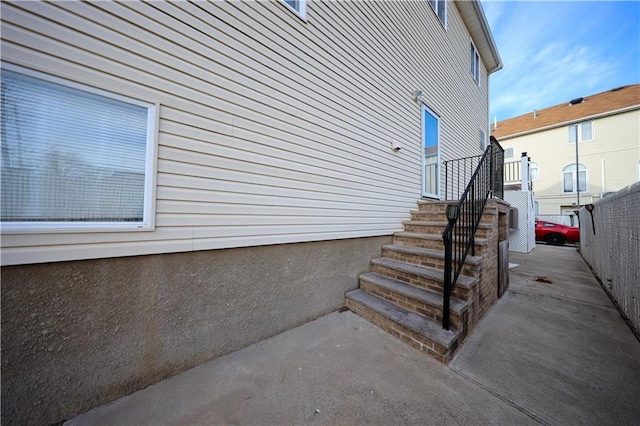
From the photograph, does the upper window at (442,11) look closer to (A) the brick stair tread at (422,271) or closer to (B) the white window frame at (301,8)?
(B) the white window frame at (301,8)

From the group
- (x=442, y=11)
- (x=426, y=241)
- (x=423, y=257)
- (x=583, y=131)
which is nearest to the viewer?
(x=423, y=257)

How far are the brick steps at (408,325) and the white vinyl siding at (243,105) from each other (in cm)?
95

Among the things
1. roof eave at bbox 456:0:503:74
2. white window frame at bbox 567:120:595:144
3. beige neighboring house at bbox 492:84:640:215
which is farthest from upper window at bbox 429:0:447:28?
white window frame at bbox 567:120:595:144

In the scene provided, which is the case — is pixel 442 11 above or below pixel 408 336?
above

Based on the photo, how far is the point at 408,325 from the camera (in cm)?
239

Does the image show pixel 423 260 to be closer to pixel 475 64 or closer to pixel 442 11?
pixel 442 11

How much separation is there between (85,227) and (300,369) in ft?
6.47

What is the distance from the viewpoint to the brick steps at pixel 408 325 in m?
2.14

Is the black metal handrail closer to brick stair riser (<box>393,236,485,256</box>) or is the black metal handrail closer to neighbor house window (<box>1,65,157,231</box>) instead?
brick stair riser (<box>393,236,485,256</box>)

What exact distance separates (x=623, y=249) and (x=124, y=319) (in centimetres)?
566

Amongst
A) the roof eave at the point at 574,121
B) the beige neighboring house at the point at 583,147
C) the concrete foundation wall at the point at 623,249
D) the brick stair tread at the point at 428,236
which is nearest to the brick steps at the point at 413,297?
the brick stair tread at the point at 428,236

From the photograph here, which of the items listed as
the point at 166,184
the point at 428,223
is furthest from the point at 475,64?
the point at 166,184

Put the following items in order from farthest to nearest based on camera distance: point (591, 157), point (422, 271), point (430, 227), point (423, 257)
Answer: point (591, 157)
point (430, 227)
point (423, 257)
point (422, 271)

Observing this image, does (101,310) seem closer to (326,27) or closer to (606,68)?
(326,27)
